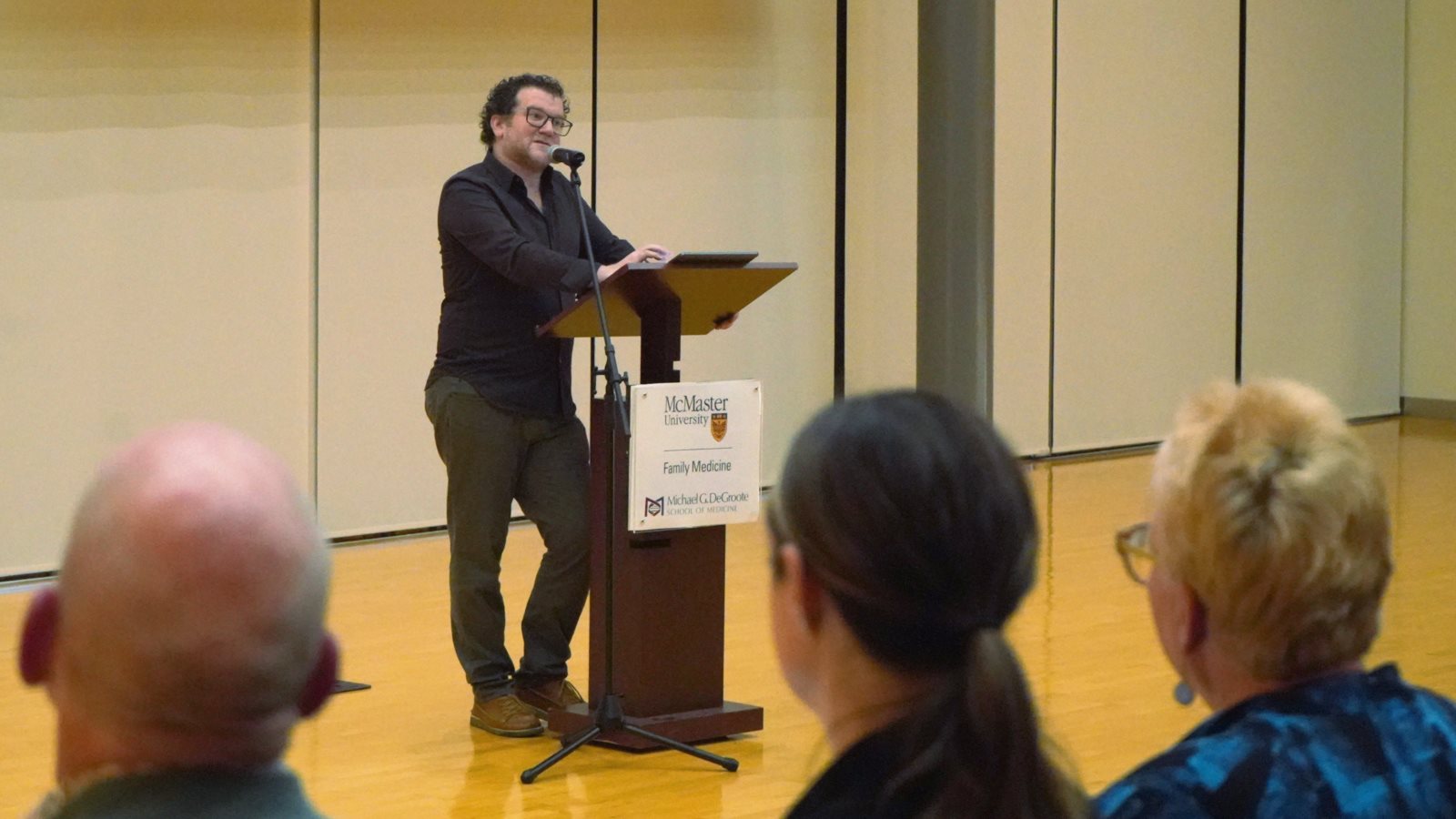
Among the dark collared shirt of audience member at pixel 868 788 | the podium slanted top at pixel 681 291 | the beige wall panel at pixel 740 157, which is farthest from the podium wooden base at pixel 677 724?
the beige wall panel at pixel 740 157

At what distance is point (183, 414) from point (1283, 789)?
5.99m

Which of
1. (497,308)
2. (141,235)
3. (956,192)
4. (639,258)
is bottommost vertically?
(497,308)

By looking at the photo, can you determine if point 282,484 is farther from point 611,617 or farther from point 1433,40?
point 1433,40

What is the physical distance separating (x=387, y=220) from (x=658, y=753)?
353 centimetres

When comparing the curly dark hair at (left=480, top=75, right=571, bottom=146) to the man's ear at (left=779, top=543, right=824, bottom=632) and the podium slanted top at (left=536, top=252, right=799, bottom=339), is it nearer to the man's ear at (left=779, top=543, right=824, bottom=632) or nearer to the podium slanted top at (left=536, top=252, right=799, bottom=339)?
the podium slanted top at (left=536, top=252, right=799, bottom=339)

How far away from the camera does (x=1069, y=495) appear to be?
27.3 ft

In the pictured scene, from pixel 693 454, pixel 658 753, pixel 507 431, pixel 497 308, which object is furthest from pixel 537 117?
pixel 658 753

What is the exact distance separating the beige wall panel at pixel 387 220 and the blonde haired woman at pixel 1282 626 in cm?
599

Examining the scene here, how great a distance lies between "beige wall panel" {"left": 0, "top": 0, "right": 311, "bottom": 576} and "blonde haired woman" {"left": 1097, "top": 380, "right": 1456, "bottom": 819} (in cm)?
557

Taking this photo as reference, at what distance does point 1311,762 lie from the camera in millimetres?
1427

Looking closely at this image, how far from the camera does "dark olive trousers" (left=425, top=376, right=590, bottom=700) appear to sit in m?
4.48

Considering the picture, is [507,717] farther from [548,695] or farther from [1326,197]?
[1326,197]

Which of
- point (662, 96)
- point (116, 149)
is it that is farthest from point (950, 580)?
point (662, 96)

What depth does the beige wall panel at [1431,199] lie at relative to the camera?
11133 millimetres
